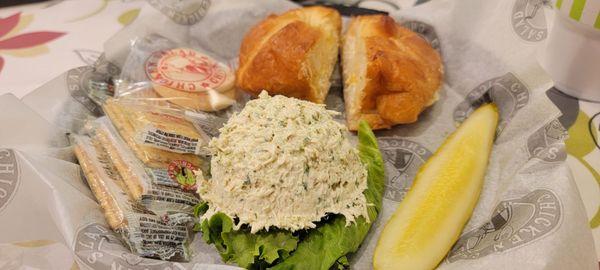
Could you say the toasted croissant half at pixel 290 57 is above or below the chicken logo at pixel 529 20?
below

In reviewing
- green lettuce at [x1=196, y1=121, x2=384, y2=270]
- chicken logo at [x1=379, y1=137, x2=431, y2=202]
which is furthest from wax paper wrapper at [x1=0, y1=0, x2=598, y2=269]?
green lettuce at [x1=196, y1=121, x2=384, y2=270]

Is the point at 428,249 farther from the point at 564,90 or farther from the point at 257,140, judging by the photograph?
the point at 564,90

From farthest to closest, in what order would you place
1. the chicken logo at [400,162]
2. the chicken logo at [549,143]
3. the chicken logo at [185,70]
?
the chicken logo at [185,70], the chicken logo at [400,162], the chicken logo at [549,143]

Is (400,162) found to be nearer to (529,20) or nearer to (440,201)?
(440,201)

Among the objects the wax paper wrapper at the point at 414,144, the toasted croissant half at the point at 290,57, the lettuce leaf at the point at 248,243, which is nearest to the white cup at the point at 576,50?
the wax paper wrapper at the point at 414,144

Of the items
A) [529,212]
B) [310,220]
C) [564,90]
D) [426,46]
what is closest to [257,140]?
[310,220]

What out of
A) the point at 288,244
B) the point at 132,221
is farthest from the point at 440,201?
the point at 132,221

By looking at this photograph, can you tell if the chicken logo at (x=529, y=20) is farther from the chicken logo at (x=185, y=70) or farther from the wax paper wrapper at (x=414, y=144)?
the chicken logo at (x=185, y=70)
